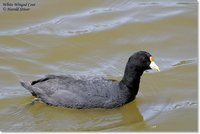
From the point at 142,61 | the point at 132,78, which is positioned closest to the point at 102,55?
the point at 132,78

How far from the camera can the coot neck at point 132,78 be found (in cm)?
904

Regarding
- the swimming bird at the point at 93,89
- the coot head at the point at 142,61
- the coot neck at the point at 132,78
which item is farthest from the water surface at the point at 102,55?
the coot head at the point at 142,61

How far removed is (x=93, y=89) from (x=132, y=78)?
697 millimetres

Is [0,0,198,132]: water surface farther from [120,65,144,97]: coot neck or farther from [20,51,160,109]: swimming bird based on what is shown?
[120,65,144,97]: coot neck

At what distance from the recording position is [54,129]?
27.8 ft

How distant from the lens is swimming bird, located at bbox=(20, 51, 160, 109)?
8852 mm

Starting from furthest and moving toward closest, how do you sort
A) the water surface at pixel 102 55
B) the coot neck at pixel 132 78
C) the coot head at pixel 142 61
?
the coot neck at pixel 132 78, the coot head at pixel 142 61, the water surface at pixel 102 55

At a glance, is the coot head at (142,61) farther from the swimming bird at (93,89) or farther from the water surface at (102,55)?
the water surface at (102,55)

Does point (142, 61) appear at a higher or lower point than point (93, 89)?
higher

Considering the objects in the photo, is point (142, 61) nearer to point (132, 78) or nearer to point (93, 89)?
point (132, 78)

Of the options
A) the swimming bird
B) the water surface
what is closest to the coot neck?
the swimming bird

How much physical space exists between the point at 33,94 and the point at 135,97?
5.68 feet

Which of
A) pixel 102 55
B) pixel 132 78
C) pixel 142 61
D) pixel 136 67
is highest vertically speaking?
pixel 142 61

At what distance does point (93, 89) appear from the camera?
29.1ft
